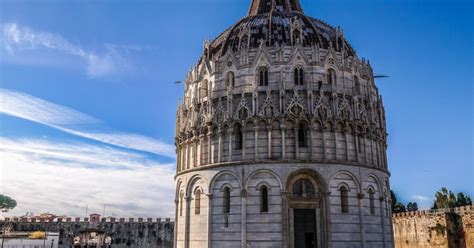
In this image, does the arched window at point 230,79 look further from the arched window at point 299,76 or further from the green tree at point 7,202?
the green tree at point 7,202

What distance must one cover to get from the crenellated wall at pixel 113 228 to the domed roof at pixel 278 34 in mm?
30081

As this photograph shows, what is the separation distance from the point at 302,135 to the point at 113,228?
36073 mm

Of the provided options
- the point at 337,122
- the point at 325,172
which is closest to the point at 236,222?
the point at 325,172

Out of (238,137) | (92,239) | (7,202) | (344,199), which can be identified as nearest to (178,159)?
(238,137)

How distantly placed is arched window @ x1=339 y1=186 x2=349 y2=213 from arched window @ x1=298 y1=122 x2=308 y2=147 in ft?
14.2

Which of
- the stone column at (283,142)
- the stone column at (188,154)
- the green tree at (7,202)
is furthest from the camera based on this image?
the green tree at (7,202)

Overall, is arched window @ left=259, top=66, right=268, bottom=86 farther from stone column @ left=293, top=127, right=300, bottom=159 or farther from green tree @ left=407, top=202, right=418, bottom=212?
green tree @ left=407, top=202, right=418, bottom=212

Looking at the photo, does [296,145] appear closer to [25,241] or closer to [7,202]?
[25,241]

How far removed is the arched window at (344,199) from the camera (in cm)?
3080

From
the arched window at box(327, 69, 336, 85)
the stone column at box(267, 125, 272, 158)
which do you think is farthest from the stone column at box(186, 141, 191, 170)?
the arched window at box(327, 69, 336, 85)

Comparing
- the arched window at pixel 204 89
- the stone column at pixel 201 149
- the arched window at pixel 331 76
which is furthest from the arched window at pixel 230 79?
the arched window at pixel 331 76

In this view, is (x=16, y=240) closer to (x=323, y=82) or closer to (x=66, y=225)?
(x=66, y=225)

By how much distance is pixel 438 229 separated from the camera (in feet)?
156

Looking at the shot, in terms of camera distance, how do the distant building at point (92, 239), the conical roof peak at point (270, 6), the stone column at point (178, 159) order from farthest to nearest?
the distant building at point (92, 239) < the conical roof peak at point (270, 6) < the stone column at point (178, 159)
